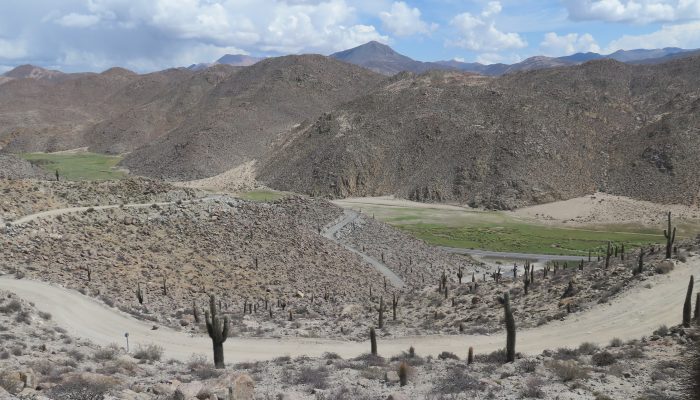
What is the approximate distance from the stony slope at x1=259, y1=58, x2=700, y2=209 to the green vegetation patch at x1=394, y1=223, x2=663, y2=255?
1769 cm

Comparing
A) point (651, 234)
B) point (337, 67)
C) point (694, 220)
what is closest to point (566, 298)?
point (651, 234)

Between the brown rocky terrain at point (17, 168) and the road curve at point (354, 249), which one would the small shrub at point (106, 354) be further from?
the brown rocky terrain at point (17, 168)

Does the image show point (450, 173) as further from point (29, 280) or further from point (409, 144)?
point (29, 280)

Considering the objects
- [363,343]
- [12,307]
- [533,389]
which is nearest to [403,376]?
[533,389]

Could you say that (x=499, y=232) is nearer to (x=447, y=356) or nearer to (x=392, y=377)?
(x=447, y=356)

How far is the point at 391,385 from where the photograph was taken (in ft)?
61.4

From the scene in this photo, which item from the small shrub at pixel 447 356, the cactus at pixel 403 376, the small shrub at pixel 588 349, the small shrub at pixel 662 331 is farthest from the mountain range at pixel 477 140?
the cactus at pixel 403 376

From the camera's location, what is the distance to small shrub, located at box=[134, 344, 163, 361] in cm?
2138

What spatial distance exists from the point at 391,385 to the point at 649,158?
10681 centimetres

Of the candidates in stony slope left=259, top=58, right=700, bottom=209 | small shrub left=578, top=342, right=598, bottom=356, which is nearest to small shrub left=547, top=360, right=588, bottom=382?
small shrub left=578, top=342, right=598, bottom=356

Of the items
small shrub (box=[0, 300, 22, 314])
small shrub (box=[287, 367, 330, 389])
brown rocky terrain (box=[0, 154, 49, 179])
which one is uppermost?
brown rocky terrain (box=[0, 154, 49, 179])

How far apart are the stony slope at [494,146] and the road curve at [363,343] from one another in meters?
73.7

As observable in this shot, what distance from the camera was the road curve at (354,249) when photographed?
50625 mm

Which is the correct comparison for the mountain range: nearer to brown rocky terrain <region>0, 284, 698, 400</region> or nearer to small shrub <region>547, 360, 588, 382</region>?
brown rocky terrain <region>0, 284, 698, 400</region>
